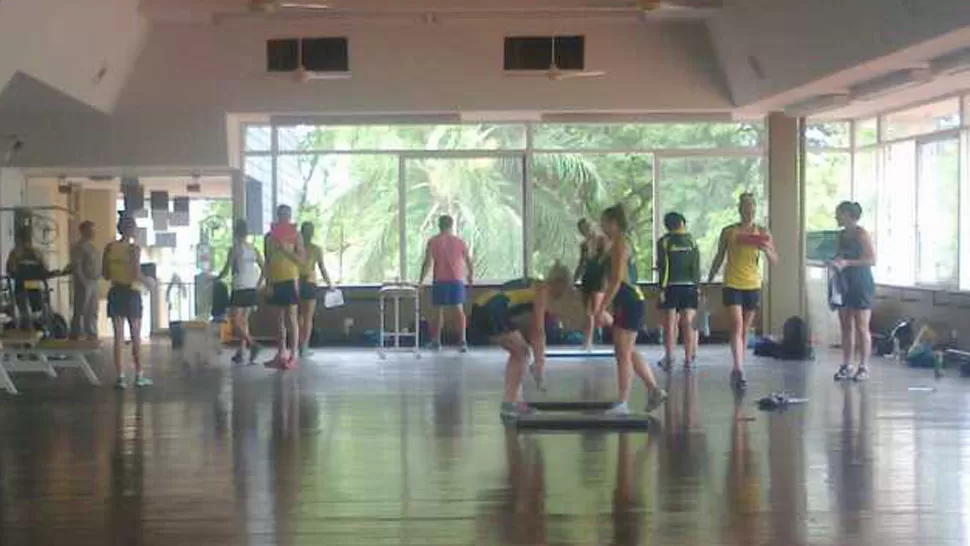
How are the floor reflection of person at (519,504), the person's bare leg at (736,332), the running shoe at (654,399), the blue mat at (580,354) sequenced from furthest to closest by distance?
1. the blue mat at (580,354)
2. the person's bare leg at (736,332)
3. the running shoe at (654,399)
4. the floor reflection of person at (519,504)

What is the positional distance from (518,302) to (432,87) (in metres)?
8.16

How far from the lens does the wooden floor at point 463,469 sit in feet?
18.8

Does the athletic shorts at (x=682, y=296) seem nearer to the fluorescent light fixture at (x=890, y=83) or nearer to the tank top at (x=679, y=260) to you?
the tank top at (x=679, y=260)

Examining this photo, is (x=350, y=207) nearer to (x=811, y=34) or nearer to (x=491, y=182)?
(x=491, y=182)

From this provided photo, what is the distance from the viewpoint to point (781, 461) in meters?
7.32

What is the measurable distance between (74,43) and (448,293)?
4898 mm

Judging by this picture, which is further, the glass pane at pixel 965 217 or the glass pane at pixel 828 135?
the glass pane at pixel 828 135

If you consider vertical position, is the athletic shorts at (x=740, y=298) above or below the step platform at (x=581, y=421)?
above

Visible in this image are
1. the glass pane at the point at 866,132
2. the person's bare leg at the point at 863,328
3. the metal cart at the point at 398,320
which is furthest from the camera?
the glass pane at the point at 866,132

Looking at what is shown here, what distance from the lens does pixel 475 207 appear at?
17.4m

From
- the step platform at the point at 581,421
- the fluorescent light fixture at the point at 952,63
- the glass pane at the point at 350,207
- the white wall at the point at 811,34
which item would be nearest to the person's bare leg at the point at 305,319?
the glass pane at the point at 350,207

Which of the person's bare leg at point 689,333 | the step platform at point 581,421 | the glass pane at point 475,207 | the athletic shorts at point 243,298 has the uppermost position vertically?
the glass pane at point 475,207

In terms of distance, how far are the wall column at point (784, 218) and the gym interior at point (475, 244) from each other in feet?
0.15

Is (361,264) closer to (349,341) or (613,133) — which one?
(349,341)
